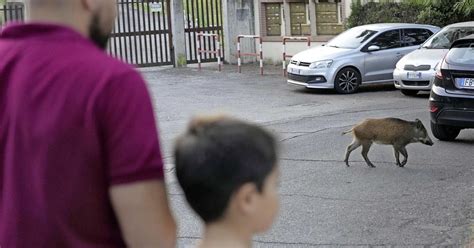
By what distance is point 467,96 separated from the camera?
13000mm

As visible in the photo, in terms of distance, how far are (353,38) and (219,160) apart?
20.0 meters

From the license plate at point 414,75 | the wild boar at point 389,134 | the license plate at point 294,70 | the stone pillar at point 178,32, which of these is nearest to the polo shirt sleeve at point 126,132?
the wild boar at point 389,134

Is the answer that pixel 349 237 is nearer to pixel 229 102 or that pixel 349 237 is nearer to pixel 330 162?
pixel 330 162

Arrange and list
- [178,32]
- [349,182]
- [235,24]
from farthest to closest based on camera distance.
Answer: [235,24] → [178,32] → [349,182]

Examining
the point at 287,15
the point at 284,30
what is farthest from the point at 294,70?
the point at 287,15

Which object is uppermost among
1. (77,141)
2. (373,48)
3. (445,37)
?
(445,37)

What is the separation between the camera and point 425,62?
19484mm

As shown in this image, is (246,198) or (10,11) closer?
(246,198)

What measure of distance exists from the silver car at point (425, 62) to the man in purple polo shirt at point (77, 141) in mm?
16897

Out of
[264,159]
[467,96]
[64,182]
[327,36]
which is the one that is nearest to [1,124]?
[64,182]

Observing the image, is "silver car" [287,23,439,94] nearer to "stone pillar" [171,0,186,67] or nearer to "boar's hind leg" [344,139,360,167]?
"stone pillar" [171,0,186,67]

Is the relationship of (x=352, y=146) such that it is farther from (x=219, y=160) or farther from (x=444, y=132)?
(x=219, y=160)

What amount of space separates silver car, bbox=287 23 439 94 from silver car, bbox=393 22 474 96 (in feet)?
3.97

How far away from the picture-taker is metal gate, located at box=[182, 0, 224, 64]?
29.5 meters
